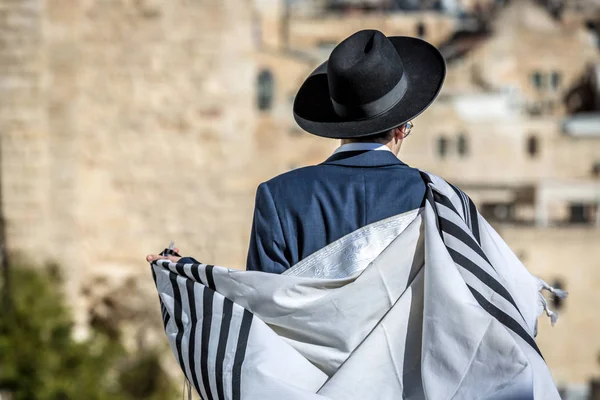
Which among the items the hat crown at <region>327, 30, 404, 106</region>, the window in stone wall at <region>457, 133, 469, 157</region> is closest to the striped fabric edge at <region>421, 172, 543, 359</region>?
the hat crown at <region>327, 30, 404, 106</region>

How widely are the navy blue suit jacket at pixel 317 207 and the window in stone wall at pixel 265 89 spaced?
18.0m

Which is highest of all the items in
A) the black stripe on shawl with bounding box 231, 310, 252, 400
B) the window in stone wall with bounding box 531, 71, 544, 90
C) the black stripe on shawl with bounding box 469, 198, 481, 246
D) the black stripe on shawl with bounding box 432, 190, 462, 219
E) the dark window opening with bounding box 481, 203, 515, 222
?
the black stripe on shawl with bounding box 432, 190, 462, 219

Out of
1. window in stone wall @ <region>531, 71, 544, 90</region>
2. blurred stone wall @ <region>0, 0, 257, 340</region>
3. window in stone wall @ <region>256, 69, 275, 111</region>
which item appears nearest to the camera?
blurred stone wall @ <region>0, 0, 257, 340</region>

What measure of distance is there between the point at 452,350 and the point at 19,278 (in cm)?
657

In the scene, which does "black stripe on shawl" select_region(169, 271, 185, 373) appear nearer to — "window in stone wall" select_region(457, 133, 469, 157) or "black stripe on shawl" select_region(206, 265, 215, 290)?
"black stripe on shawl" select_region(206, 265, 215, 290)

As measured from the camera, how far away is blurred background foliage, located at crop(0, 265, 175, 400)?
8.67 m

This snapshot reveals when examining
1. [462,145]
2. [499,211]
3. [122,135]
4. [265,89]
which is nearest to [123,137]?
[122,135]

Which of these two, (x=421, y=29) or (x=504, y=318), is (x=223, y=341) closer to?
(x=504, y=318)

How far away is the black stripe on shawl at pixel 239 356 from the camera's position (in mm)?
2969

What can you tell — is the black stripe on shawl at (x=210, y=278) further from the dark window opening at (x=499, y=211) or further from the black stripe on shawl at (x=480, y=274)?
the dark window opening at (x=499, y=211)

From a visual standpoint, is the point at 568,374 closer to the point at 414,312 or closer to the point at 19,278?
the point at 19,278

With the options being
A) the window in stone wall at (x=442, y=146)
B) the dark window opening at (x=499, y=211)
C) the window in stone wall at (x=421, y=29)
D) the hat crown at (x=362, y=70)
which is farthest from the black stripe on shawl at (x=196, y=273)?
the window in stone wall at (x=421, y=29)

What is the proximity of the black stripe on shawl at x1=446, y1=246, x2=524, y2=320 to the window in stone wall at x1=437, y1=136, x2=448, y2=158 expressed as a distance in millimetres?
25794

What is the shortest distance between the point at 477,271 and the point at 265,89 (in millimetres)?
20139
